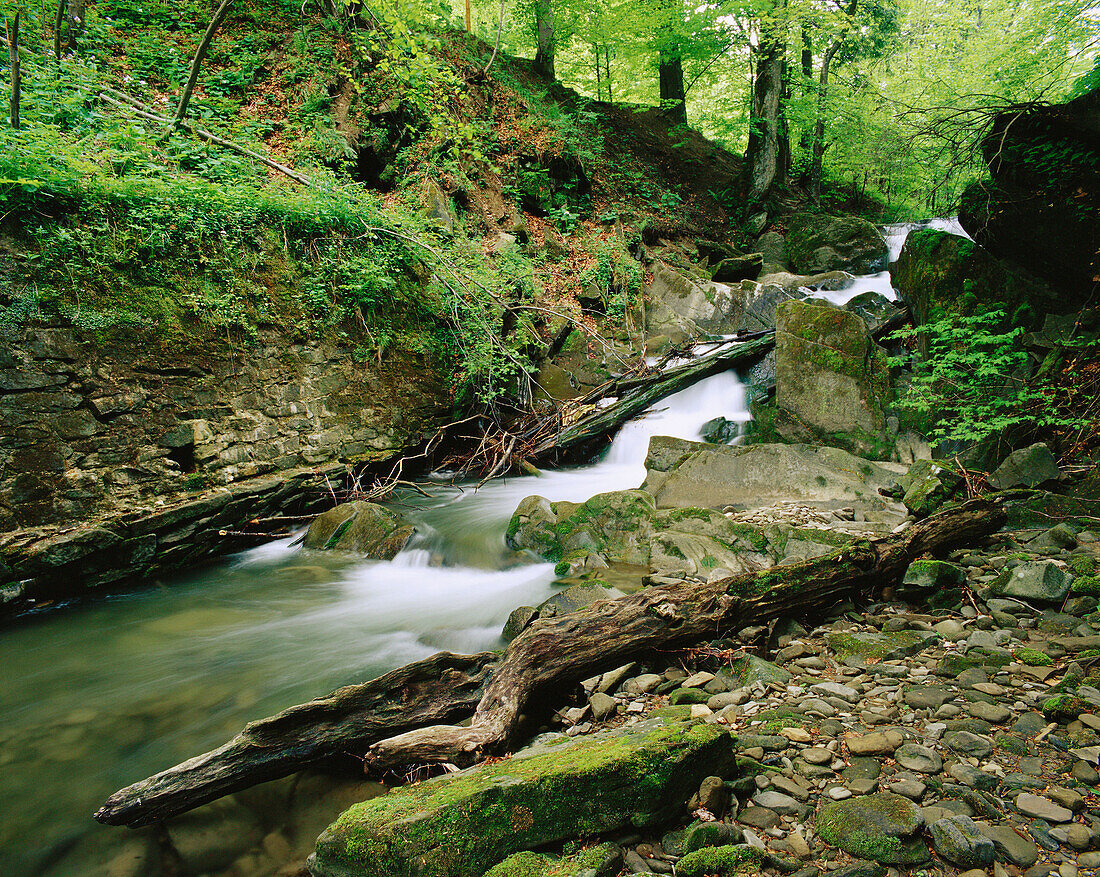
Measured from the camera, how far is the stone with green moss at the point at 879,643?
113 inches

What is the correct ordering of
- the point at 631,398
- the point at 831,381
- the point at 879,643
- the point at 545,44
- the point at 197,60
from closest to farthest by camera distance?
the point at 879,643, the point at 197,60, the point at 831,381, the point at 631,398, the point at 545,44

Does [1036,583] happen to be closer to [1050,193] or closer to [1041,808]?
[1041,808]

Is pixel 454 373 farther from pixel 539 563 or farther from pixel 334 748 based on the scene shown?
pixel 334 748

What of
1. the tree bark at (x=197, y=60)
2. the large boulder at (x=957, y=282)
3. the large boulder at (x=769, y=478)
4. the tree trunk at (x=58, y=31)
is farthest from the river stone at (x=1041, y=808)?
the tree trunk at (x=58, y=31)

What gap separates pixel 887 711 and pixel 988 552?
2.42 metres

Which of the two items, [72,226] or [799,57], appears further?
[799,57]

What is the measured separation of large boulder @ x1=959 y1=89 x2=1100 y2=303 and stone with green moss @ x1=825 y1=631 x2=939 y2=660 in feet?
15.3

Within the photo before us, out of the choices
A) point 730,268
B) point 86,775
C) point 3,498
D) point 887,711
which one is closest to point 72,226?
point 3,498

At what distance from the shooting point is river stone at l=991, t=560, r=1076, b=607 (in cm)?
303

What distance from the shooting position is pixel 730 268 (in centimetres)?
1318

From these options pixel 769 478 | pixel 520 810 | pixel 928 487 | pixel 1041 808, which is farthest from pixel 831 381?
pixel 520 810

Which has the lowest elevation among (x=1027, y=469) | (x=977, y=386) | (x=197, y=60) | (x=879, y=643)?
(x=879, y=643)

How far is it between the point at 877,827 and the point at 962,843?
0.71ft

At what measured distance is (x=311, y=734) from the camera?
264cm
